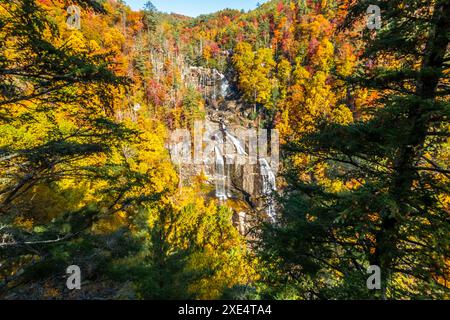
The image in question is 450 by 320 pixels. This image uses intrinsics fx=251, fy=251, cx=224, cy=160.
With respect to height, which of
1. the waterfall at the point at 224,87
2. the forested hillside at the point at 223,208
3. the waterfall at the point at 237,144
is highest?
the waterfall at the point at 224,87

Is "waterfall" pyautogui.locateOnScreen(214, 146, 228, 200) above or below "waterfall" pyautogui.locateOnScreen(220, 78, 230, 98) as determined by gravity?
below

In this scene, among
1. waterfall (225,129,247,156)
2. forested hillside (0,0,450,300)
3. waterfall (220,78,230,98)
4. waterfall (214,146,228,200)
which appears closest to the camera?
forested hillside (0,0,450,300)

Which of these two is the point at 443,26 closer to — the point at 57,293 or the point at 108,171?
the point at 108,171

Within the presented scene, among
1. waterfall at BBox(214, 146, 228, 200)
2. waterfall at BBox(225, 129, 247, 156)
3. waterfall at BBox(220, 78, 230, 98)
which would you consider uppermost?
waterfall at BBox(220, 78, 230, 98)

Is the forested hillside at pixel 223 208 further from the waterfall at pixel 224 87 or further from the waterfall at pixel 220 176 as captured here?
the waterfall at pixel 224 87

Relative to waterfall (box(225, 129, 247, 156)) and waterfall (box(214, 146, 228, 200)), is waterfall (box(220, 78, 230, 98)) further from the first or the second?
waterfall (box(214, 146, 228, 200))

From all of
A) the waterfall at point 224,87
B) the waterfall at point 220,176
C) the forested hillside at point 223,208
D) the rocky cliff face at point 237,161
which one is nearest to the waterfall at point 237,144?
the rocky cliff face at point 237,161

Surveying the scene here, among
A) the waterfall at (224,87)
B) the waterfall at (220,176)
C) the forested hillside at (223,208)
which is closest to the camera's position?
the forested hillside at (223,208)

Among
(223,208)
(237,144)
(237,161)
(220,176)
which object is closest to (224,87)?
(237,144)

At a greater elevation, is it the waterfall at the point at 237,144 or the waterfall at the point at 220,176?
the waterfall at the point at 237,144

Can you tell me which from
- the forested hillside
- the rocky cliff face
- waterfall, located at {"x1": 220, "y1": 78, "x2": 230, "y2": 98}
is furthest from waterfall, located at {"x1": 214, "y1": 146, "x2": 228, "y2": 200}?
waterfall, located at {"x1": 220, "y1": 78, "x2": 230, "y2": 98}

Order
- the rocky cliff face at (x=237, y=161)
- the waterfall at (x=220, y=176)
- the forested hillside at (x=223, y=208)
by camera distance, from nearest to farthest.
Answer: the forested hillside at (x=223, y=208)
the rocky cliff face at (x=237, y=161)
the waterfall at (x=220, y=176)

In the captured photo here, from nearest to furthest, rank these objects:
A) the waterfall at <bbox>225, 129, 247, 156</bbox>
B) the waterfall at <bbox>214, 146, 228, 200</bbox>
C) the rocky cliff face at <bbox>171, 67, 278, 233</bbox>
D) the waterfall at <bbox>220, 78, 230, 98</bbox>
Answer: the rocky cliff face at <bbox>171, 67, 278, 233</bbox> < the waterfall at <bbox>214, 146, 228, 200</bbox> < the waterfall at <bbox>225, 129, 247, 156</bbox> < the waterfall at <bbox>220, 78, 230, 98</bbox>

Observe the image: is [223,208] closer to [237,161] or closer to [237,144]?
[237,161]
